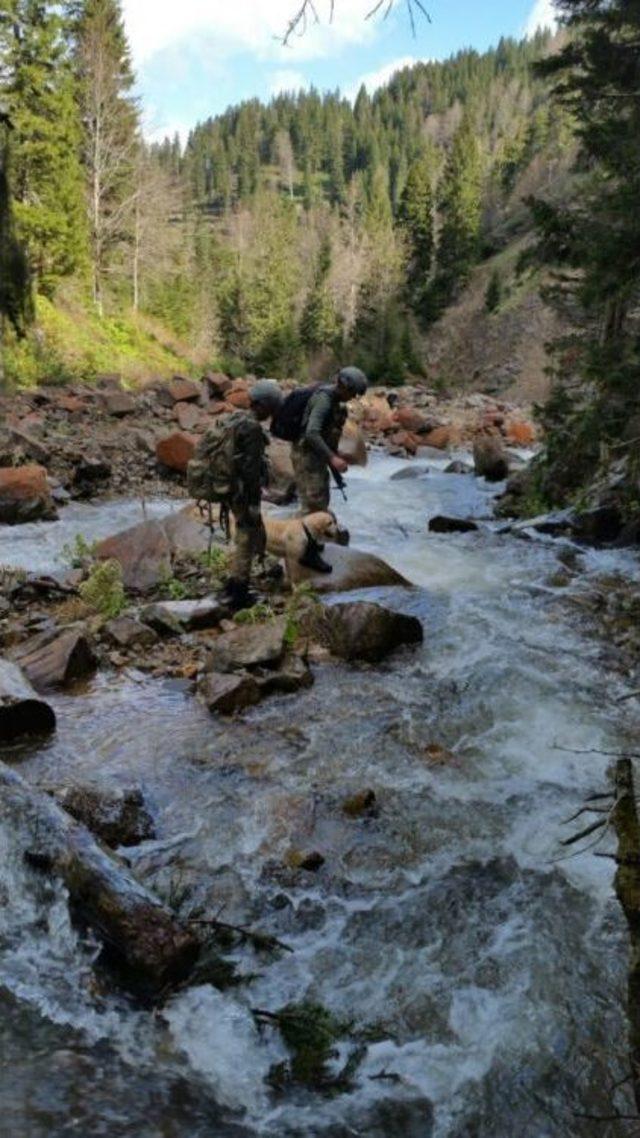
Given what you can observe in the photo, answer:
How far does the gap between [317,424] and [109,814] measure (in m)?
4.75

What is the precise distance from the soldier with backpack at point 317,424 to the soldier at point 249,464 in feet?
1.77

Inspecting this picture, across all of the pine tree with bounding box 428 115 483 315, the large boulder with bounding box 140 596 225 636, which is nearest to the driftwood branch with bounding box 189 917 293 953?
the large boulder with bounding box 140 596 225 636

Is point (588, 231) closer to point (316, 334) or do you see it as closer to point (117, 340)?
point (117, 340)

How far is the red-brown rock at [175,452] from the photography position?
598 inches

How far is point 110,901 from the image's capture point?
332 centimetres

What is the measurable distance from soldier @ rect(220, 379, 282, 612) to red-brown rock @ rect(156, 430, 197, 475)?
7.86 meters

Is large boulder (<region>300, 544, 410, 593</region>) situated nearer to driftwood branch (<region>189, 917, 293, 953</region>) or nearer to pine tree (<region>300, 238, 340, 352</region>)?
driftwood branch (<region>189, 917, 293, 953</region>)

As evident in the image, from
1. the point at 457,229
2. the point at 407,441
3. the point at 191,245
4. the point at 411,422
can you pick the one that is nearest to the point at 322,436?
the point at 407,441

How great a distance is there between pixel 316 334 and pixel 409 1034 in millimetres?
53565

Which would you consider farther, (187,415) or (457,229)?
(457,229)

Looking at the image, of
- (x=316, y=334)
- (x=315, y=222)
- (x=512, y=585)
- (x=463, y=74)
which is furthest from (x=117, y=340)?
(x=463, y=74)

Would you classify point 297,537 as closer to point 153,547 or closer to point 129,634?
point 153,547

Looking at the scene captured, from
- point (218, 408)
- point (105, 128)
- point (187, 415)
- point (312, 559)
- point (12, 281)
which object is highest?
point (105, 128)

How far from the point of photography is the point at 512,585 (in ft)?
30.7
